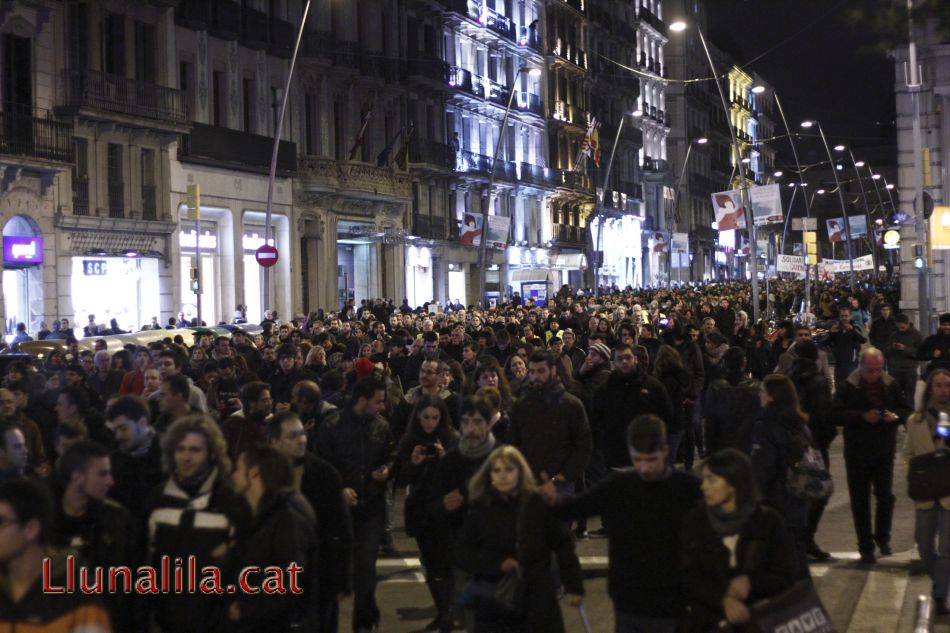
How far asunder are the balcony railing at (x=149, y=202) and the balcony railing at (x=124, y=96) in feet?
6.18

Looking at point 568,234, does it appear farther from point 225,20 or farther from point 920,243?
point 920,243

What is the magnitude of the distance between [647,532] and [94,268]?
30310mm

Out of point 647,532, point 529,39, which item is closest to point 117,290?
point 647,532

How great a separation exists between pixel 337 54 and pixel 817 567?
127 feet

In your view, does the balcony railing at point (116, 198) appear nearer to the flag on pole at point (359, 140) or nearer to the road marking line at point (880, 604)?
the flag on pole at point (359, 140)

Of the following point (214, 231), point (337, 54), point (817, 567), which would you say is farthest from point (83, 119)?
point (817, 567)

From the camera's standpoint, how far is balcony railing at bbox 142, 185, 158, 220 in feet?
122

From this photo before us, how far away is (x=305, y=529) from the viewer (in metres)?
6.62

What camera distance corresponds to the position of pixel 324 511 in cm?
736

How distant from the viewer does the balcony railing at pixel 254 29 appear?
42469mm

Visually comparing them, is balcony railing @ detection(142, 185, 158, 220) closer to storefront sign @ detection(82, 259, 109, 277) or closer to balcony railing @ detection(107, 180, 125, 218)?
balcony railing @ detection(107, 180, 125, 218)

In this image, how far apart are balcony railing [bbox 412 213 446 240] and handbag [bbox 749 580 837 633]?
163 ft

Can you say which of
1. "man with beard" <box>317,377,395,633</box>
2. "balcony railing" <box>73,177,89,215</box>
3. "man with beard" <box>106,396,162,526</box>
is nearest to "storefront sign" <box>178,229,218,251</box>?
"balcony railing" <box>73,177,89,215</box>

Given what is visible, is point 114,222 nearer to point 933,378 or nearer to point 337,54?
point 337,54
